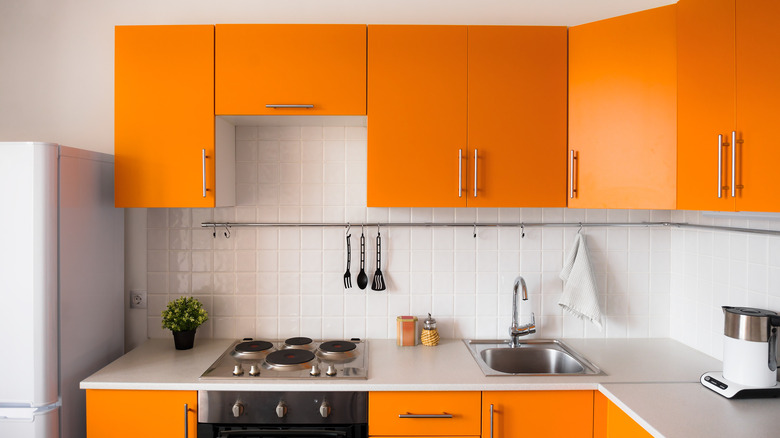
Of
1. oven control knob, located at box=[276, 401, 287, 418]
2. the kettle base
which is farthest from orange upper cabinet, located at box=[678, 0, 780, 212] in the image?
oven control knob, located at box=[276, 401, 287, 418]

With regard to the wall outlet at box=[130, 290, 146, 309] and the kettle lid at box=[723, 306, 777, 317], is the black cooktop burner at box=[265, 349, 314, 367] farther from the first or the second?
the kettle lid at box=[723, 306, 777, 317]

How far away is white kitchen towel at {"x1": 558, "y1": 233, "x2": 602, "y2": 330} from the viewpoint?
7.86 ft

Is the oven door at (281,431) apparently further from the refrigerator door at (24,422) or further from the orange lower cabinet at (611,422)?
the orange lower cabinet at (611,422)

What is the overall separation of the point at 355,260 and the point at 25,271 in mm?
1361

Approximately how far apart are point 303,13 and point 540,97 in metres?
1.24

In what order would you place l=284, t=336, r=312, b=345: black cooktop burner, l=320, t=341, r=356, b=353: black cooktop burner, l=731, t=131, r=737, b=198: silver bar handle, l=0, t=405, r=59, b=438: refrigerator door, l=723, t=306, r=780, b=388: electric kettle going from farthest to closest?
l=284, t=336, r=312, b=345: black cooktop burner, l=320, t=341, r=356, b=353: black cooktop burner, l=0, t=405, r=59, b=438: refrigerator door, l=723, t=306, r=780, b=388: electric kettle, l=731, t=131, r=737, b=198: silver bar handle

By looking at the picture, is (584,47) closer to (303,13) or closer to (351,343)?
(303,13)

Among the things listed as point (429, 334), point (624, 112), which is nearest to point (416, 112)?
point (624, 112)

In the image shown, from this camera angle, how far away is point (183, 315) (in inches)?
91.5

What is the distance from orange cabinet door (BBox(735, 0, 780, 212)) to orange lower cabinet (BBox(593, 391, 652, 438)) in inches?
31.2

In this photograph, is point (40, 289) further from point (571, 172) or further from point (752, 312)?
point (752, 312)

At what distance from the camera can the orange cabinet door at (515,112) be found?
218 centimetres

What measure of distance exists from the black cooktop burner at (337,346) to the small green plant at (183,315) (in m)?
0.59

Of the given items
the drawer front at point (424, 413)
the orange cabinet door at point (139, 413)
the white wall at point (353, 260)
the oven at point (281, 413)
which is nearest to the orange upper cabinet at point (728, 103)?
the white wall at point (353, 260)
